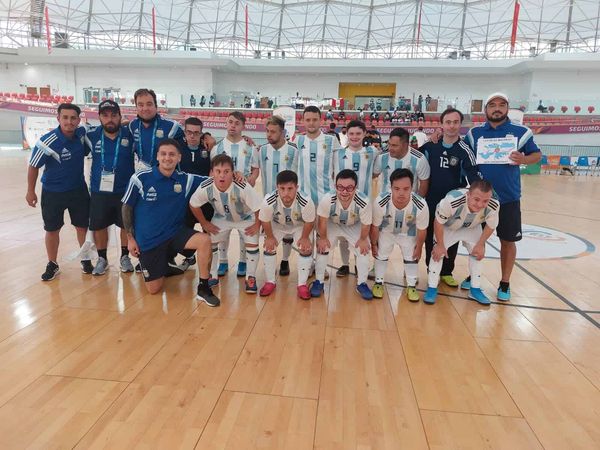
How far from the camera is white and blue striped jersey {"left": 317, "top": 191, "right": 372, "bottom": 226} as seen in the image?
136 inches

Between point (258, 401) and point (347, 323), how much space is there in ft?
3.73

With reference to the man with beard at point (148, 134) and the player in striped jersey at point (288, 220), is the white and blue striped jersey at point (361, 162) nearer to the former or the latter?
the player in striped jersey at point (288, 220)

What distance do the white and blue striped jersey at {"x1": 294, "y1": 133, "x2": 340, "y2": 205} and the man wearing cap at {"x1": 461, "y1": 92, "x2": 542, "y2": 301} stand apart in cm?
131

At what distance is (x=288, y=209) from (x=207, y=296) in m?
1.00

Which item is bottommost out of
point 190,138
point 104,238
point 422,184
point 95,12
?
point 104,238

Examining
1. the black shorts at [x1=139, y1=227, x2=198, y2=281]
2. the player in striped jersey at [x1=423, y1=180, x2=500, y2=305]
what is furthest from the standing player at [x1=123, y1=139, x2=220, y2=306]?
the player in striped jersey at [x1=423, y1=180, x2=500, y2=305]

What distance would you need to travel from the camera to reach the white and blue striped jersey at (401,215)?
3441mm

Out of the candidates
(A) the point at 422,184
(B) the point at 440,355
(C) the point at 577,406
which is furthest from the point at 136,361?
(A) the point at 422,184

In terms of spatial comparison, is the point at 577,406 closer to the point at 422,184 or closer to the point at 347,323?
the point at 347,323

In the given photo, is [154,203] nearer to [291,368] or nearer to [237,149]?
[237,149]

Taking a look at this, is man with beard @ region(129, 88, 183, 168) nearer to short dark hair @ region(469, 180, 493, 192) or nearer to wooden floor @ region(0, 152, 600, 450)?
wooden floor @ region(0, 152, 600, 450)

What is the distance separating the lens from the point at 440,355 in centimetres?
264

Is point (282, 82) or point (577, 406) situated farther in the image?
point (282, 82)

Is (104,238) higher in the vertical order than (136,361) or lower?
higher
